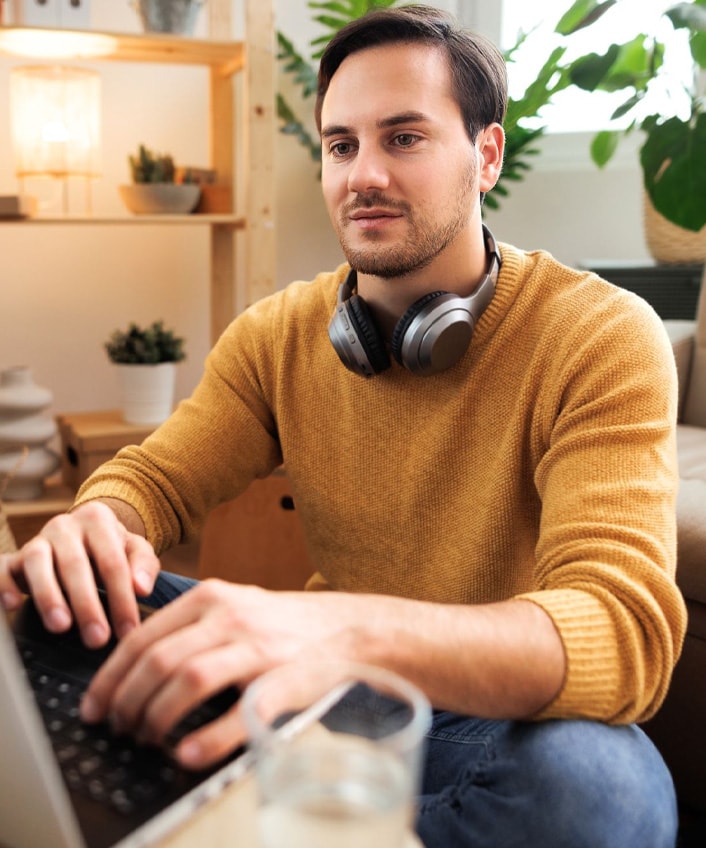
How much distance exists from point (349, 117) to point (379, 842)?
98cm

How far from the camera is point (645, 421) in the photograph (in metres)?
0.97

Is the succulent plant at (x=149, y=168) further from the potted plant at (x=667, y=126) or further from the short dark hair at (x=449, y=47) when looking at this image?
the short dark hair at (x=449, y=47)

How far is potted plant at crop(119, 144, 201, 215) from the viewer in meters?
2.35

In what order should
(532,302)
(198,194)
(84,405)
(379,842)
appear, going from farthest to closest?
(84,405) → (198,194) → (532,302) → (379,842)

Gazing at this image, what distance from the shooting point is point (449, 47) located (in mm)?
1240

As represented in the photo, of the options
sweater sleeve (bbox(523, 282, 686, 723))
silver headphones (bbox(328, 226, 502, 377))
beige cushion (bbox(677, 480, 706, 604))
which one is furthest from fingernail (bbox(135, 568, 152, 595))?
beige cushion (bbox(677, 480, 706, 604))

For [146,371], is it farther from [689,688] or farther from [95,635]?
[95,635]

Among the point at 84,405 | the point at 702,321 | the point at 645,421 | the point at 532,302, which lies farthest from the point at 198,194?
the point at 645,421

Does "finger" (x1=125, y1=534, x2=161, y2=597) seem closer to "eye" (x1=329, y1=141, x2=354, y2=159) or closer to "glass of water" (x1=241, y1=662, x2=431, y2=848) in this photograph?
"glass of water" (x1=241, y1=662, x2=431, y2=848)

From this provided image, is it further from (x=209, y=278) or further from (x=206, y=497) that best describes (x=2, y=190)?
(x=206, y=497)

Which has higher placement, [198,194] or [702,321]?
[198,194]

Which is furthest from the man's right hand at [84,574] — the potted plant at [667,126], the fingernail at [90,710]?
the potted plant at [667,126]

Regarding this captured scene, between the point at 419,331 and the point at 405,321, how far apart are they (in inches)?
1.3

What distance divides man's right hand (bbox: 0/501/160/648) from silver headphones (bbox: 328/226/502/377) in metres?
0.39
